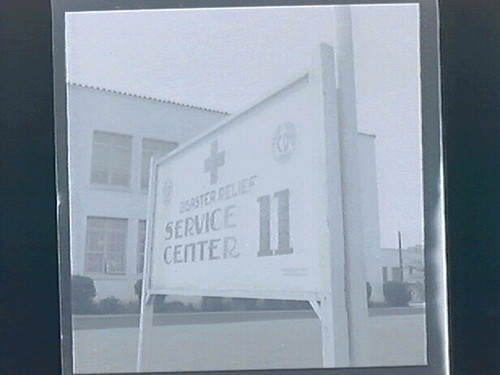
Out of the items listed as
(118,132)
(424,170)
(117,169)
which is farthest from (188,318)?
(424,170)

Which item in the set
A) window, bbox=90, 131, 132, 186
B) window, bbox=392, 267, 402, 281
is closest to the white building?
window, bbox=90, 131, 132, 186

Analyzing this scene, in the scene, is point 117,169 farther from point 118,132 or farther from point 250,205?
point 250,205

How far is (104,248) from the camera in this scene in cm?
247

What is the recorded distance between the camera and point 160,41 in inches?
99.2

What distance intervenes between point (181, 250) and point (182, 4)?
768 millimetres

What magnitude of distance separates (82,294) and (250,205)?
22.8 inches

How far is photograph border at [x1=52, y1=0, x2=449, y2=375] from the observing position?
247cm

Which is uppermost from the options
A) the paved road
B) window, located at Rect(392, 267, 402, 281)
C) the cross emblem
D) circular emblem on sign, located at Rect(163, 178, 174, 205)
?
the cross emblem

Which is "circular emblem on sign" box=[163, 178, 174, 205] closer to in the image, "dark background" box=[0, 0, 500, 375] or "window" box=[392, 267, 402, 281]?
"dark background" box=[0, 0, 500, 375]

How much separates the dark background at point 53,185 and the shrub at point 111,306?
147 millimetres

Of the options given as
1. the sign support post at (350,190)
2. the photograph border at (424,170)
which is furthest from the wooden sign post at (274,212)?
the photograph border at (424,170)

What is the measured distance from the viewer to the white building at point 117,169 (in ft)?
8.11

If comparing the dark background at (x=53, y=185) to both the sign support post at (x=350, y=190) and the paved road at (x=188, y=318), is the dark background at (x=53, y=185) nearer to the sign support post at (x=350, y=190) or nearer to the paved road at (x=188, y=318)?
the paved road at (x=188, y=318)

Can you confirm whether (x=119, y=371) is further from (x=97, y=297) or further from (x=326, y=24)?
(x=326, y=24)
